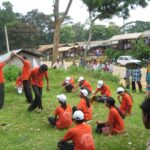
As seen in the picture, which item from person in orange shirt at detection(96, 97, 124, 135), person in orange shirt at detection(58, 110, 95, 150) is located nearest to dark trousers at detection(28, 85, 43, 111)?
person in orange shirt at detection(96, 97, 124, 135)

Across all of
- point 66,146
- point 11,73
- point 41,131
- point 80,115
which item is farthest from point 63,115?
point 11,73

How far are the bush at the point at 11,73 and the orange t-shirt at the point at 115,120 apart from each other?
1270cm

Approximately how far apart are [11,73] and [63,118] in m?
12.1

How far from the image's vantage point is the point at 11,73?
76.5 feet

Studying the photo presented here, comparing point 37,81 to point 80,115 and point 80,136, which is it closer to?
point 80,115

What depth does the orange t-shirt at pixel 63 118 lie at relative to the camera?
11.7m

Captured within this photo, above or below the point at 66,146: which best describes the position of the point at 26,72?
above

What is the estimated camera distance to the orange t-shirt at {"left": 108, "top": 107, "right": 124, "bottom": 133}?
1091 cm

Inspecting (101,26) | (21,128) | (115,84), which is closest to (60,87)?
(115,84)

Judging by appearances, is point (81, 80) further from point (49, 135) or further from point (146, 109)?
point (146, 109)

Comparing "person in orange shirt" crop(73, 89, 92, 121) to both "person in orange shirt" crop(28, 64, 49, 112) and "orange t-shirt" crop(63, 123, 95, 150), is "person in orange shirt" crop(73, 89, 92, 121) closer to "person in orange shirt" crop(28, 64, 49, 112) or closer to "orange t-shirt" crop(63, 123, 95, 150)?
"person in orange shirt" crop(28, 64, 49, 112)

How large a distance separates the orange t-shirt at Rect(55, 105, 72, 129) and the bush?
1153cm

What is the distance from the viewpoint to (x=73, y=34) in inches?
3856

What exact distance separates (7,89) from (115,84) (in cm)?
776
